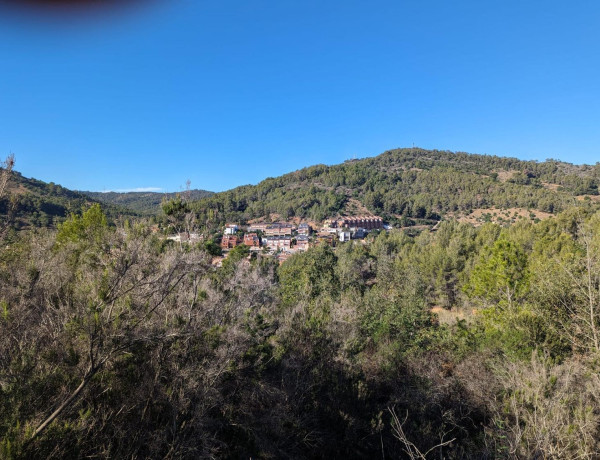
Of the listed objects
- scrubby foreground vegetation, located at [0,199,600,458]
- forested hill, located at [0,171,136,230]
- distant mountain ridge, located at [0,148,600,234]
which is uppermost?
distant mountain ridge, located at [0,148,600,234]

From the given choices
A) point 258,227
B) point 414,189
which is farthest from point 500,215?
point 258,227

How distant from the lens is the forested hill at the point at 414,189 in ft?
262

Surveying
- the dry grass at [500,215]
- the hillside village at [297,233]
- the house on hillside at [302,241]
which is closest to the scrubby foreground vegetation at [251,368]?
the hillside village at [297,233]

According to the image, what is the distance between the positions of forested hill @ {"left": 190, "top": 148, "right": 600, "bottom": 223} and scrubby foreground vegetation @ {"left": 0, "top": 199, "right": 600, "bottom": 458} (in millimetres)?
59629

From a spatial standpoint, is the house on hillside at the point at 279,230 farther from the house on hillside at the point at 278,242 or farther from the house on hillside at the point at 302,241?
the house on hillside at the point at 302,241

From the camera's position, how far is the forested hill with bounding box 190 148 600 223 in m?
79.9

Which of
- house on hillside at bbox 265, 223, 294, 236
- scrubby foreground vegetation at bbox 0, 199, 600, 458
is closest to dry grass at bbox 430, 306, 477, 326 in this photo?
scrubby foreground vegetation at bbox 0, 199, 600, 458

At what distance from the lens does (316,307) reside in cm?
1072

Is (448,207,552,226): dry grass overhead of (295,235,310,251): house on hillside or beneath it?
overhead

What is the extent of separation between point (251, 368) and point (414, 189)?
11477cm

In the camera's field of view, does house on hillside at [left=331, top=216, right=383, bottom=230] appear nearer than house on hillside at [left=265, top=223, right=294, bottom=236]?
No

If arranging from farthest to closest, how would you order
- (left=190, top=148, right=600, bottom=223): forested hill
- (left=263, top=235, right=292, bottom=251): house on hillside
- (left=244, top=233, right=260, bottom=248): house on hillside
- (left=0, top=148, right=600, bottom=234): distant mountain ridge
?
1. (left=190, top=148, right=600, bottom=223): forested hill
2. (left=0, top=148, right=600, bottom=234): distant mountain ridge
3. (left=263, top=235, right=292, bottom=251): house on hillside
4. (left=244, top=233, right=260, bottom=248): house on hillside

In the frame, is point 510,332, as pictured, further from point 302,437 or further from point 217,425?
point 217,425

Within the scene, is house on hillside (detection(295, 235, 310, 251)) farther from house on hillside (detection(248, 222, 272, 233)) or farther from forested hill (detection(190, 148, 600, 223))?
forested hill (detection(190, 148, 600, 223))
